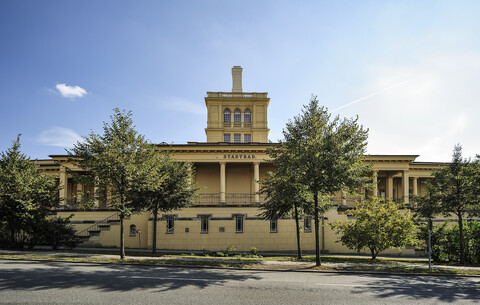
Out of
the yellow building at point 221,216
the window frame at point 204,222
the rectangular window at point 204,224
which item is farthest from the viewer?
the rectangular window at point 204,224

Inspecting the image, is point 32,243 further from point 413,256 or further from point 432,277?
point 413,256

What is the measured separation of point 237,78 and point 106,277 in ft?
116

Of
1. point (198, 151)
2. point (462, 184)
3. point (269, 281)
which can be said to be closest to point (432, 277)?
point (269, 281)

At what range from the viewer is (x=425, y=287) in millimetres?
11062

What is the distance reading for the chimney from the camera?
42.8m

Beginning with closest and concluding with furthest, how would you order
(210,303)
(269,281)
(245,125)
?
(210,303), (269,281), (245,125)

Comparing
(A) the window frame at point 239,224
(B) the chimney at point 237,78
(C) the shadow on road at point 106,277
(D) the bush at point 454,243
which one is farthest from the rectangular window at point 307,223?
(B) the chimney at point 237,78

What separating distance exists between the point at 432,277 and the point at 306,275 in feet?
18.2

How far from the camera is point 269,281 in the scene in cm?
1164

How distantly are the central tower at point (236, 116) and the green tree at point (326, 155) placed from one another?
2358cm

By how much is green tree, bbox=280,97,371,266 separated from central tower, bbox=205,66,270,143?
23582 millimetres

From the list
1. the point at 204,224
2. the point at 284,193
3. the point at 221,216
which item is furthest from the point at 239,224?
the point at 284,193

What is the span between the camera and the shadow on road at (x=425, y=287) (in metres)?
9.74

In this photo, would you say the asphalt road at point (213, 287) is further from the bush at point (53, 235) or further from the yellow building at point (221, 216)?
the yellow building at point (221, 216)
